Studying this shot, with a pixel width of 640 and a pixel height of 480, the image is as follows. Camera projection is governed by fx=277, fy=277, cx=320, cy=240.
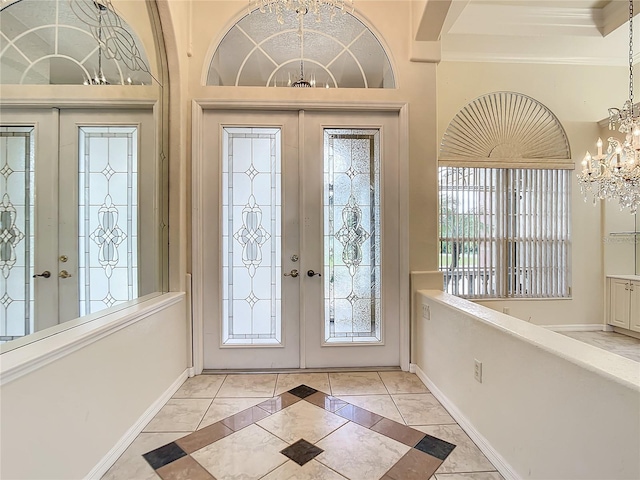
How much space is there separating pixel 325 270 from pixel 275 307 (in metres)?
0.56

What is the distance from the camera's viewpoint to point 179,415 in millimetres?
1884

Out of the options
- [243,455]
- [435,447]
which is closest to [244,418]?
[243,455]

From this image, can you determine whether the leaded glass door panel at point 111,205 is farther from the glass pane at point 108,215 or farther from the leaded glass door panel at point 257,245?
the leaded glass door panel at point 257,245

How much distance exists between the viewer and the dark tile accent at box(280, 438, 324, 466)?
4.91 ft

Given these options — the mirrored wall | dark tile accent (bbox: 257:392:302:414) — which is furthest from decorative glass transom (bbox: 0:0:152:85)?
dark tile accent (bbox: 257:392:302:414)

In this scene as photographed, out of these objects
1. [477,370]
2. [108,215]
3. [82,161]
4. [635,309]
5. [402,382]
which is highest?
[82,161]

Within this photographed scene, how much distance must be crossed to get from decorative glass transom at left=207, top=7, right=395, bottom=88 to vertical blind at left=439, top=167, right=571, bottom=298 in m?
1.89

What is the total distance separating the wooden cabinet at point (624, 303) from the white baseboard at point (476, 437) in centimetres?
343

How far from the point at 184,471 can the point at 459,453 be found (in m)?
1.48

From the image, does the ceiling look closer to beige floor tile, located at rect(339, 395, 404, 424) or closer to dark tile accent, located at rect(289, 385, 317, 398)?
beige floor tile, located at rect(339, 395, 404, 424)

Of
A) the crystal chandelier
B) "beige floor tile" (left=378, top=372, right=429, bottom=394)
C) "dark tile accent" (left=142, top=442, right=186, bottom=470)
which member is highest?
the crystal chandelier

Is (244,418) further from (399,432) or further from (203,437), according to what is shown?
(399,432)

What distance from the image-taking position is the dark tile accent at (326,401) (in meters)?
1.97

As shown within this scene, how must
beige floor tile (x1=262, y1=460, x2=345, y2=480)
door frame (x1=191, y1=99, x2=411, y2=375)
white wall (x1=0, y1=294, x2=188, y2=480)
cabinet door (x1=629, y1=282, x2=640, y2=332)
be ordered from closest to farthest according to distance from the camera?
white wall (x1=0, y1=294, x2=188, y2=480)
beige floor tile (x1=262, y1=460, x2=345, y2=480)
door frame (x1=191, y1=99, x2=411, y2=375)
cabinet door (x1=629, y1=282, x2=640, y2=332)
